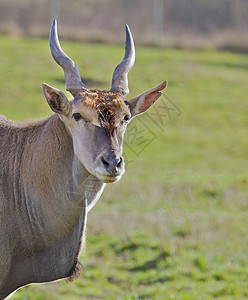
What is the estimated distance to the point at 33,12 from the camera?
37719 mm

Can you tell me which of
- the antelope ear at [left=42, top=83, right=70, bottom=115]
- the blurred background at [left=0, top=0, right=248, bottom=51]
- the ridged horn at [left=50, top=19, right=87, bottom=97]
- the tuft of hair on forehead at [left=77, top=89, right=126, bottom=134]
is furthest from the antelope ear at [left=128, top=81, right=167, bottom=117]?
the blurred background at [left=0, top=0, right=248, bottom=51]

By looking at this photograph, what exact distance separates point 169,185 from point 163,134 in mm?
6889

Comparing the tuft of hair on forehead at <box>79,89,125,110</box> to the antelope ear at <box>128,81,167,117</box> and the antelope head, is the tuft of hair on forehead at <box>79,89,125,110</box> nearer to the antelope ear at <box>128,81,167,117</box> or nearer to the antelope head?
the antelope head

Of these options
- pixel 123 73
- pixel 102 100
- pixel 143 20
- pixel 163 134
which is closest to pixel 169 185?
pixel 163 134

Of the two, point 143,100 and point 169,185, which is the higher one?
point 143,100

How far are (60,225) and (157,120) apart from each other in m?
18.0

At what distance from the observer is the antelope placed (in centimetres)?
581

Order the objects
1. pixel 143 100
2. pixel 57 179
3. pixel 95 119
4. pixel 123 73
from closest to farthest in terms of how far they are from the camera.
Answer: pixel 95 119 → pixel 57 179 → pixel 143 100 → pixel 123 73

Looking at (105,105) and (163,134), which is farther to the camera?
A: (163,134)

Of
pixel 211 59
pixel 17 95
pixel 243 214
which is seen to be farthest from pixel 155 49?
pixel 243 214

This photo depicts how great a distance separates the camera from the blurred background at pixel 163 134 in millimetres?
9469

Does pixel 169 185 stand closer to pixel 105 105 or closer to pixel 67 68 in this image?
pixel 67 68

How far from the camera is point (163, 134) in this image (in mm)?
22172

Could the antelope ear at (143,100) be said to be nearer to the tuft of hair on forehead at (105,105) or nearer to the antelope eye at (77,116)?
the tuft of hair on forehead at (105,105)
